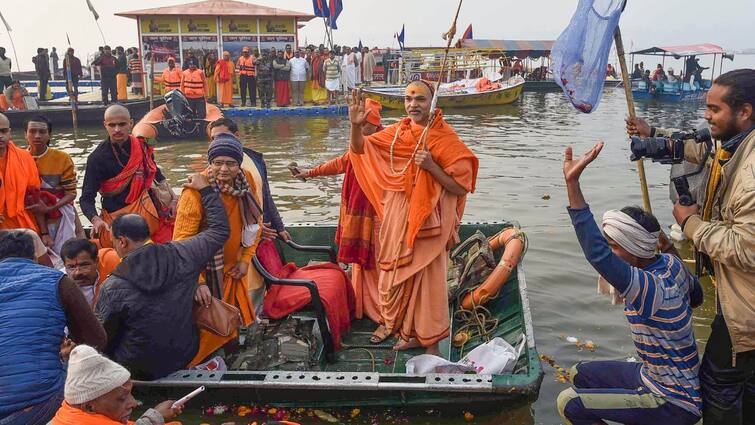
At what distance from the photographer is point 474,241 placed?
5.74m

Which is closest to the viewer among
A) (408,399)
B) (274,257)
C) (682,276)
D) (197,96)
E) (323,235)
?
(682,276)

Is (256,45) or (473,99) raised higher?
(256,45)

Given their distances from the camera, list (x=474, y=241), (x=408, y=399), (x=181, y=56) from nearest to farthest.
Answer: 1. (x=408, y=399)
2. (x=474, y=241)
3. (x=181, y=56)

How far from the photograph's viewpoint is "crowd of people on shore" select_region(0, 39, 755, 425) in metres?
2.69

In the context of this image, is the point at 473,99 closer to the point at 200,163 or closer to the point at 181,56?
the point at 181,56

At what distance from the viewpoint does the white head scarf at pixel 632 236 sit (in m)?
2.75

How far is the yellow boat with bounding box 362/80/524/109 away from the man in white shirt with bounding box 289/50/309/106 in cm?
226

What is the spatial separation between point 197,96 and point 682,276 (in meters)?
15.6

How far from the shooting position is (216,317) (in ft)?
12.7

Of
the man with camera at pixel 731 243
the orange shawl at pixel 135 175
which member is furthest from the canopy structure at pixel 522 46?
the man with camera at pixel 731 243

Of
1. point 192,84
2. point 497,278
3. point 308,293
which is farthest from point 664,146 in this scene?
point 192,84

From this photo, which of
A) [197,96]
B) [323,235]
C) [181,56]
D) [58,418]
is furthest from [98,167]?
[181,56]

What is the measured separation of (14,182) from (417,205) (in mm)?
3157

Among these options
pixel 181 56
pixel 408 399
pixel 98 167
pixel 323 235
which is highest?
pixel 181 56
